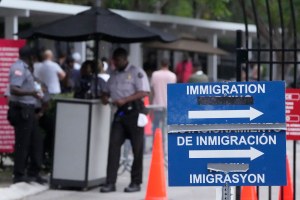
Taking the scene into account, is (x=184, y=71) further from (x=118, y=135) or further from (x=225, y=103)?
(x=225, y=103)

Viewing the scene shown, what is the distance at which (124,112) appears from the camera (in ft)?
38.8

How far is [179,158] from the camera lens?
6195 millimetres

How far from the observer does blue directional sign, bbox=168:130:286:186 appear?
243 inches

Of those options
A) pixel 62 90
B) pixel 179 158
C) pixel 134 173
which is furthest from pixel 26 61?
pixel 62 90

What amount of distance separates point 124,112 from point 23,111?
1.32m

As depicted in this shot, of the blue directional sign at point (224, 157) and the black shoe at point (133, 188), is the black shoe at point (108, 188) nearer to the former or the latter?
the black shoe at point (133, 188)

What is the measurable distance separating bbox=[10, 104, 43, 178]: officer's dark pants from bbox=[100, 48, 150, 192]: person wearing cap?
1016 mm

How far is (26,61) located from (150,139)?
8016 millimetres

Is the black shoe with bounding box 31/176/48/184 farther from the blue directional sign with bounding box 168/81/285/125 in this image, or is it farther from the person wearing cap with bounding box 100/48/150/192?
the blue directional sign with bounding box 168/81/285/125

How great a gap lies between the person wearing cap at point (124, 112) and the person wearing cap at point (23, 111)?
99 cm

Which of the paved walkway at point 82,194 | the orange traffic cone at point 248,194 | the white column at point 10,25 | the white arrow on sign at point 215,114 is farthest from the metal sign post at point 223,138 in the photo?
the white column at point 10,25

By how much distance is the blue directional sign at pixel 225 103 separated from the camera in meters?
6.23

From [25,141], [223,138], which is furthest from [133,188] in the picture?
[223,138]

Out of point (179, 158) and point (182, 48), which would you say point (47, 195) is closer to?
point (179, 158)
